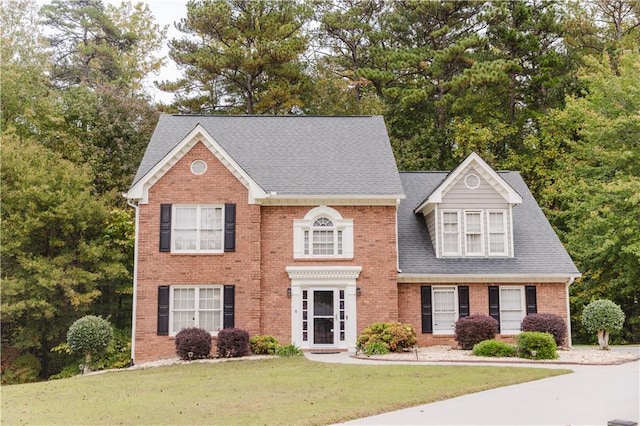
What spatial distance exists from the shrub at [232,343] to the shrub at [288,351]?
1.14 m

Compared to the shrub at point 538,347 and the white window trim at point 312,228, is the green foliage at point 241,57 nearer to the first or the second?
the white window trim at point 312,228

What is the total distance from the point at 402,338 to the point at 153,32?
104 ft

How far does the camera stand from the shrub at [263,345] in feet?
70.9

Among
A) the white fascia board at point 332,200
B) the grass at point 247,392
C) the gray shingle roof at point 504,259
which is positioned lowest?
the grass at point 247,392

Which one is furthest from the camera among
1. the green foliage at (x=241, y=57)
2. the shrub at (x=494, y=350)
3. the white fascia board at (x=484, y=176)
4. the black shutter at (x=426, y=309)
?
the green foliage at (x=241, y=57)

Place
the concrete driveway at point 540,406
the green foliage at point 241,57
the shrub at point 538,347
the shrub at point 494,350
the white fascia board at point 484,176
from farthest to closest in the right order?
the green foliage at point 241,57 < the white fascia board at point 484,176 < the shrub at point 494,350 < the shrub at point 538,347 < the concrete driveway at point 540,406

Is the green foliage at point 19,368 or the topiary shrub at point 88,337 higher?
the topiary shrub at point 88,337

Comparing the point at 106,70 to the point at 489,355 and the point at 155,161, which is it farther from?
the point at 489,355

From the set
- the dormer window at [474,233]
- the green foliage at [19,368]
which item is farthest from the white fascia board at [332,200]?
the green foliage at [19,368]

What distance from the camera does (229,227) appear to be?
896 inches

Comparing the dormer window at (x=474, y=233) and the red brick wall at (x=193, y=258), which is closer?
the red brick wall at (x=193, y=258)

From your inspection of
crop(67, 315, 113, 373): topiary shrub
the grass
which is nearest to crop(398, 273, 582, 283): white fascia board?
the grass

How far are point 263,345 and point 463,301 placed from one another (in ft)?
24.4

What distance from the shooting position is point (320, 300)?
75.8 feet
